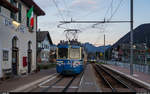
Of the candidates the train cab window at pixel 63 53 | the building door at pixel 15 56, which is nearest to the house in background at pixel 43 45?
the train cab window at pixel 63 53

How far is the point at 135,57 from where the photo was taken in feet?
94.0

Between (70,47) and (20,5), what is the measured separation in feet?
17.7

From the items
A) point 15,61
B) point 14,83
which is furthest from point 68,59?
point 14,83

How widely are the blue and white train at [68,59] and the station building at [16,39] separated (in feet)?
9.82

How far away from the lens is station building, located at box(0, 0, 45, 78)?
1334cm

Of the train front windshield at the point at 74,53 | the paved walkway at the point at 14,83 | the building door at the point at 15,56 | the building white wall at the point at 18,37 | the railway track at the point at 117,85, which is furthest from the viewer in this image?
the train front windshield at the point at 74,53

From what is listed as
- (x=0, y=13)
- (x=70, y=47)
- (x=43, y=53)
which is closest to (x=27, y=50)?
(x=70, y=47)

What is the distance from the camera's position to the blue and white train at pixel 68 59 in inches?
675

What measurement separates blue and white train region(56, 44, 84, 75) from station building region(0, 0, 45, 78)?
9.82 feet

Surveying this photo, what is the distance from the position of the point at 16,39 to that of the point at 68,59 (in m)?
4.52

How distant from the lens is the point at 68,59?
56.6 ft

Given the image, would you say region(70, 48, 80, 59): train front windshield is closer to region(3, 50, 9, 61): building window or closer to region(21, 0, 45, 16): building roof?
region(21, 0, 45, 16): building roof

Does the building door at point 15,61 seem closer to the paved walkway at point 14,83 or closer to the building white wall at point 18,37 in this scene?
the building white wall at point 18,37

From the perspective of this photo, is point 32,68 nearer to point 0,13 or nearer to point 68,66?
point 68,66
